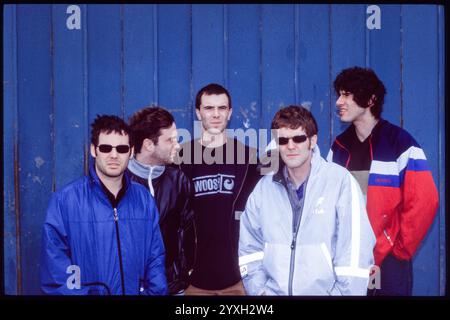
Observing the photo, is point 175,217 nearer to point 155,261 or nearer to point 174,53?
point 155,261

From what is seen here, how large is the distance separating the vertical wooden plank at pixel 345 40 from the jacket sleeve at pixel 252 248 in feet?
1.84

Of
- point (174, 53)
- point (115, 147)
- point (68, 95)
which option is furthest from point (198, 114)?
point (68, 95)

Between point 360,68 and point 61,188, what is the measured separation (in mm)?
1598

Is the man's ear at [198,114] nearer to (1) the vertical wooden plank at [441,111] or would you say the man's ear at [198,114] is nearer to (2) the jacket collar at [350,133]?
(2) the jacket collar at [350,133]

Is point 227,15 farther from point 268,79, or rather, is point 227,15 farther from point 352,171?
point 352,171

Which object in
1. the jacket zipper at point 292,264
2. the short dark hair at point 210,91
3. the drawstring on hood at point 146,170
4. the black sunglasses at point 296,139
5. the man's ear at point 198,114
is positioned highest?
the short dark hair at point 210,91

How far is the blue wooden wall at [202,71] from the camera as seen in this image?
3125 mm

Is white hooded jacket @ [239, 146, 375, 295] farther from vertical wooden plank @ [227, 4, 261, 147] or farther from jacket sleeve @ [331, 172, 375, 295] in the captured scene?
vertical wooden plank @ [227, 4, 261, 147]

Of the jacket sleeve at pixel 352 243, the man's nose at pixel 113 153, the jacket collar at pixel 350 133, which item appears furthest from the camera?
the jacket collar at pixel 350 133

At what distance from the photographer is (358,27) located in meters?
3.14

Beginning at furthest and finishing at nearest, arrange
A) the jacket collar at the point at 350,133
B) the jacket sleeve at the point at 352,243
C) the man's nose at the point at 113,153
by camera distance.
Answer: the jacket collar at the point at 350,133 → the man's nose at the point at 113,153 → the jacket sleeve at the point at 352,243

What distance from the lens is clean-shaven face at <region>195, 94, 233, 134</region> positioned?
3104mm

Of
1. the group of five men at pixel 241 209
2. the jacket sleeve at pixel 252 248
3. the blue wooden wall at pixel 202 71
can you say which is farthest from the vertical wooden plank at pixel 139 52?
the jacket sleeve at pixel 252 248

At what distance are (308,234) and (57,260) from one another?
1.17 meters
